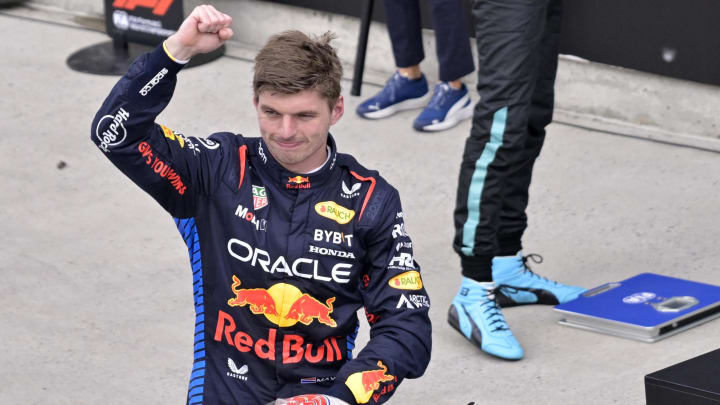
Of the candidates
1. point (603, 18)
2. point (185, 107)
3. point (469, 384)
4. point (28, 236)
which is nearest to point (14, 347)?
point (28, 236)

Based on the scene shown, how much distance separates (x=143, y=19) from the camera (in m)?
7.32

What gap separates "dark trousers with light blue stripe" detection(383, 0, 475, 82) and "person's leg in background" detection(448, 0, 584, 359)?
5.78 feet

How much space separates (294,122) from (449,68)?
3.53m

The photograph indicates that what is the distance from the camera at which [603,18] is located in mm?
5980

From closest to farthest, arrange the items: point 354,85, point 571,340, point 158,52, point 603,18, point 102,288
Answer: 1. point 158,52
2. point 571,340
3. point 102,288
4. point 603,18
5. point 354,85

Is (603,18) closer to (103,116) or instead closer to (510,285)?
(510,285)

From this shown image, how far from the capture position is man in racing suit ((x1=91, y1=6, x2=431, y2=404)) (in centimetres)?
270

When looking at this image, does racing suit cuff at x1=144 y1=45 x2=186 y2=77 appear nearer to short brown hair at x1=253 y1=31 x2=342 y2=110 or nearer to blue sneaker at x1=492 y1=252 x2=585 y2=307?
short brown hair at x1=253 y1=31 x2=342 y2=110

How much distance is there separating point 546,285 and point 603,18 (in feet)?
6.52

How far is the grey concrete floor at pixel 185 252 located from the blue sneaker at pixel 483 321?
0.18ft

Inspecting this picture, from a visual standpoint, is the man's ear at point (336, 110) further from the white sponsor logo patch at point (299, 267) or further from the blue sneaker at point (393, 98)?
the blue sneaker at point (393, 98)

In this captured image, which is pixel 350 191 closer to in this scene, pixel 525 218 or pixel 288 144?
pixel 288 144

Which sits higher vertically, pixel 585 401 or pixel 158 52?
pixel 158 52

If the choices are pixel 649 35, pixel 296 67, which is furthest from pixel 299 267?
pixel 649 35
